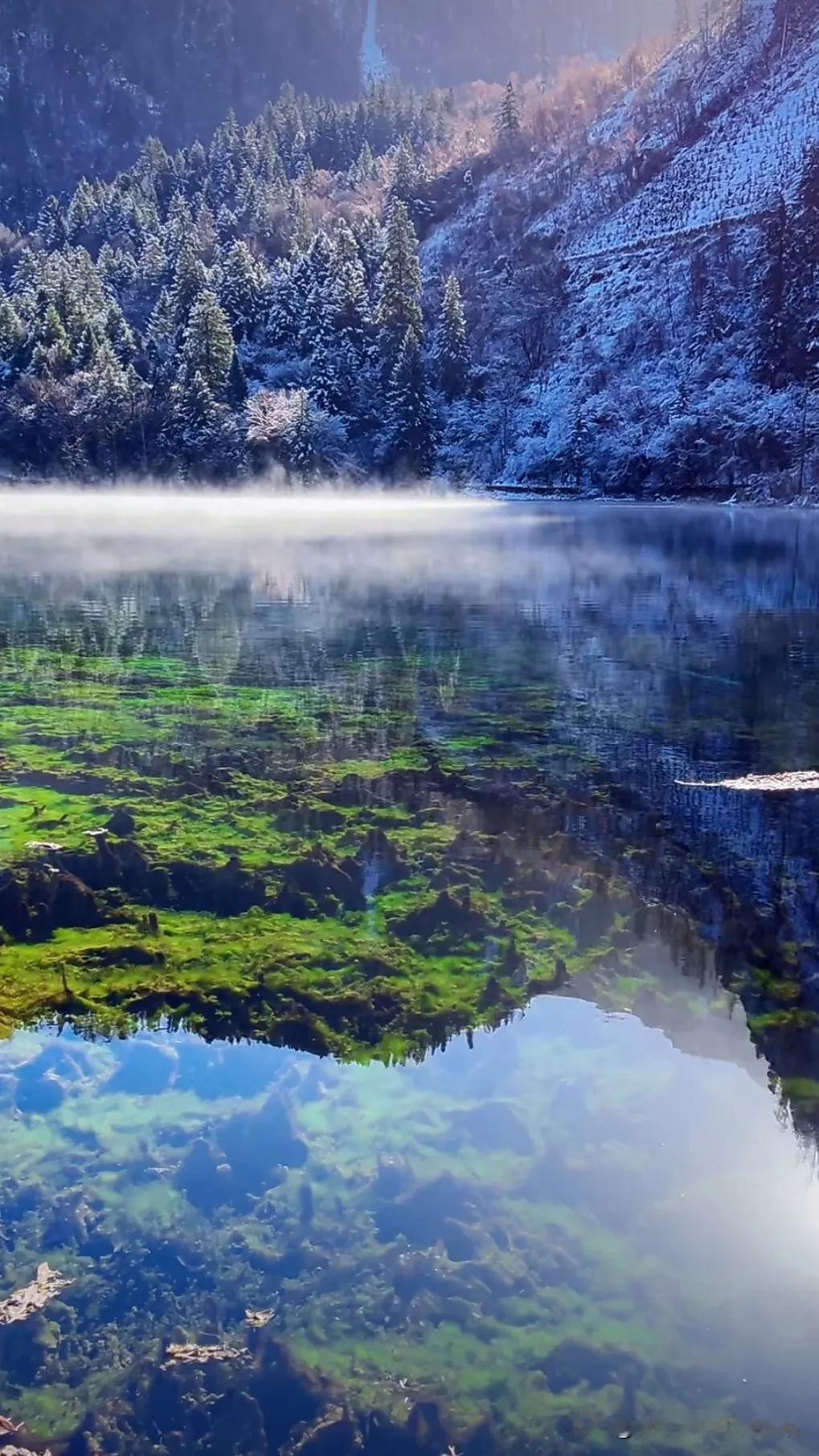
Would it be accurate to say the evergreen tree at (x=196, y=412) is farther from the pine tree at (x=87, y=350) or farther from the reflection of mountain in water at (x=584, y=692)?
the reflection of mountain in water at (x=584, y=692)

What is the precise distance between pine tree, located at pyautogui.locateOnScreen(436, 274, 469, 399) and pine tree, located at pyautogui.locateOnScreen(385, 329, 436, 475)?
6032mm

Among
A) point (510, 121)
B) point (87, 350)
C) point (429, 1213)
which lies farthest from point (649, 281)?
point (429, 1213)

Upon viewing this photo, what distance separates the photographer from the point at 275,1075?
603 cm

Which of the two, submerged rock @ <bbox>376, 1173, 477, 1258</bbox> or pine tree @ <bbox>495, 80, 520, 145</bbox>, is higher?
pine tree @ <bbox>495, 80, 520, 145</bbox>

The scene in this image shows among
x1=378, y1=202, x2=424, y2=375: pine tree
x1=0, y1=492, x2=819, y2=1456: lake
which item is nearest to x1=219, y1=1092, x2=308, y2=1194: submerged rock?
x1=0, y1=492, x2=819, y2=1456: lake

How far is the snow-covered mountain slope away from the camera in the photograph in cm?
7894

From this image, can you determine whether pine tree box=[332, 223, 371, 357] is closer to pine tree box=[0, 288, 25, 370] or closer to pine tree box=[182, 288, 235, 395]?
pine tree box=[182, 288, 235, 395]

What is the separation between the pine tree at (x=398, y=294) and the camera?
86.7 meters

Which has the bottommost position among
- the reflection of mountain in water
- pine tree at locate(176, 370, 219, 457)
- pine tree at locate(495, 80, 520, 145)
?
the reflection of mountain in water

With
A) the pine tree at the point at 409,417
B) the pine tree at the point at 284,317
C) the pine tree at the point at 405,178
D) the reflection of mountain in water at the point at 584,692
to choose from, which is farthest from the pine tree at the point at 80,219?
the reflection of mountain in water at the point at 584,692

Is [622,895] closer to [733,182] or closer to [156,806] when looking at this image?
[156,806]

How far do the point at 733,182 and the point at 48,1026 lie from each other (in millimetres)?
98623

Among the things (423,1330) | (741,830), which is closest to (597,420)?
(741,830)

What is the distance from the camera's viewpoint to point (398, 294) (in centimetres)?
8725
